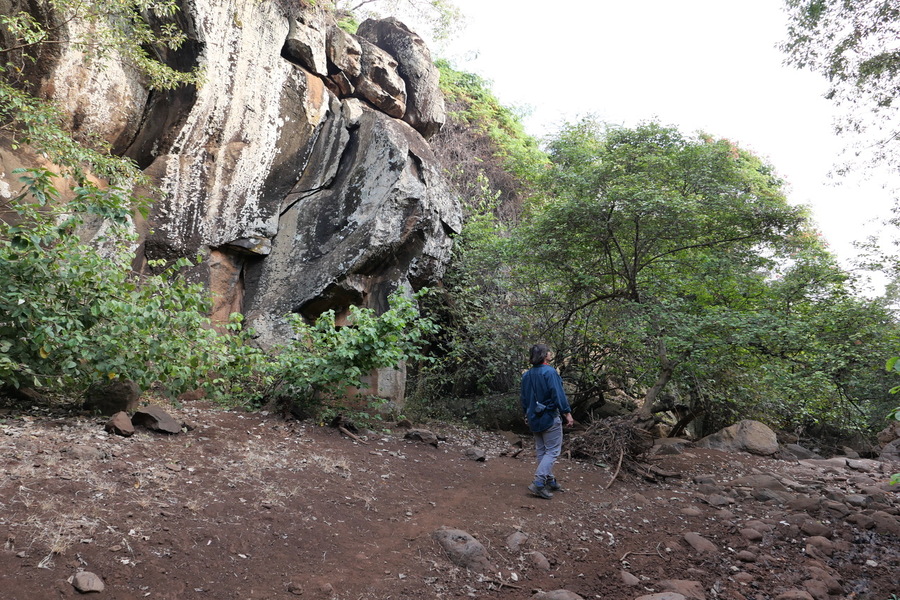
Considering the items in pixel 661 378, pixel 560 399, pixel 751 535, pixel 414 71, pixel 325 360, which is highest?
pixel 414 71

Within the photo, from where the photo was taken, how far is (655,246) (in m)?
9.09

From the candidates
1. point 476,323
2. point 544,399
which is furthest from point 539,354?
point 476,323

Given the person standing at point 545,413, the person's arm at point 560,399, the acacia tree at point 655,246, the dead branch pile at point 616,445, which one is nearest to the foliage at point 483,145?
the acacia tree at point 655,246

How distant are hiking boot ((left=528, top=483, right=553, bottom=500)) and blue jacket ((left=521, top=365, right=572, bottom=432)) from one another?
1.90 ft

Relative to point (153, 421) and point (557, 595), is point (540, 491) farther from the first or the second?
point (153, 421)

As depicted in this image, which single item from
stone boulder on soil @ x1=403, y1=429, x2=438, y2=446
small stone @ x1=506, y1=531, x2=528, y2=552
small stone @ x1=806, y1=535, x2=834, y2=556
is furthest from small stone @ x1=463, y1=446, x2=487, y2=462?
small stone @ x1=806, y1=535, x2=834, y2=556

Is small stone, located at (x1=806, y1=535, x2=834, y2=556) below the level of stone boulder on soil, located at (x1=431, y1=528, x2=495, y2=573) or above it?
above

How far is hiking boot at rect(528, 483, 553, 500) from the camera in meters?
5.79

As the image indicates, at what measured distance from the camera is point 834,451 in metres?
11.7

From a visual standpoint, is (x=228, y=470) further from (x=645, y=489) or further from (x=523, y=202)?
(x=523, y=202)

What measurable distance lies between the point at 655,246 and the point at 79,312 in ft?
25.8

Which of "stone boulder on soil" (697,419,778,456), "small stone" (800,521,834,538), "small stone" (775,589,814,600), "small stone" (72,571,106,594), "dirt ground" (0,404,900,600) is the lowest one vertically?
"small stone" (72,571,106,594)

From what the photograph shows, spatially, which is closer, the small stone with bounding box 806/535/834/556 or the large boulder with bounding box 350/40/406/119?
the small stone with bounding box 806/535/834/556

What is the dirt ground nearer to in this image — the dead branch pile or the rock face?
the dead branch pile
